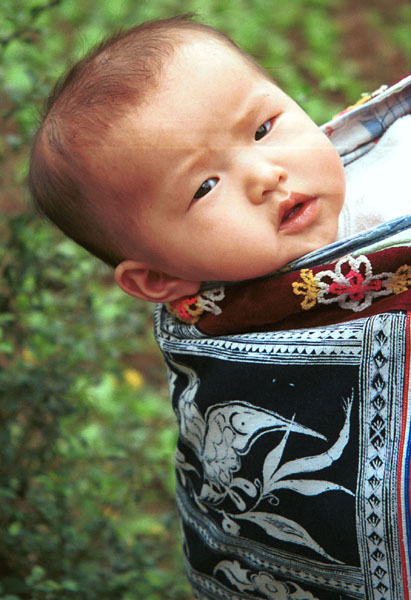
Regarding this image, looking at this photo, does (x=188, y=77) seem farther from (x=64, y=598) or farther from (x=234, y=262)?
(x=64, y=598)

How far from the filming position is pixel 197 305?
128 centimetres

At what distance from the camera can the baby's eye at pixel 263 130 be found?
1225 mm

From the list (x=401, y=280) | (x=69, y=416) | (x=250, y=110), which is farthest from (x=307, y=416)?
(x=69, y=416)

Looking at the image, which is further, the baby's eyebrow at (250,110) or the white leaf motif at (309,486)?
the baby's eyebrow at (250,110)

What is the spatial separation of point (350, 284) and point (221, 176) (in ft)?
0.87

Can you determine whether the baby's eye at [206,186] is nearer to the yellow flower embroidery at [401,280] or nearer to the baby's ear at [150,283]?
the baby's ear at [150,283]

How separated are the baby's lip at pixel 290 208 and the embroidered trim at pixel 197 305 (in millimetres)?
154

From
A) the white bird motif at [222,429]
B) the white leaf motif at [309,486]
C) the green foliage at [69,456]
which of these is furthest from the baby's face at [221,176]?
the green foliage at [69,456]

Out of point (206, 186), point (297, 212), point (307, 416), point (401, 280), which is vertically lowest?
point (307, 416)

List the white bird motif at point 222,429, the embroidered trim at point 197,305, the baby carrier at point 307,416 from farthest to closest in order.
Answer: the embroidered trim at point 197,305
the white bird motif at point 222,429
the baby carrier at point 307,416

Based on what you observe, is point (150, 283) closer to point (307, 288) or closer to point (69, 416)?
point (307, 288)

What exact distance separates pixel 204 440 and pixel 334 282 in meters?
0.37

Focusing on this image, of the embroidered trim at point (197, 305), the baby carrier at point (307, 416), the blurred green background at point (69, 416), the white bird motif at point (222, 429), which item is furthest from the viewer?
the blurred green background at point (69, 416)

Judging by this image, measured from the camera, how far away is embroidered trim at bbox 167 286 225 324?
126 cm
